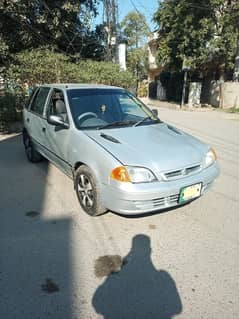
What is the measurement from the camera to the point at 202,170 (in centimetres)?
329

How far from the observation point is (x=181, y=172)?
3.06 m

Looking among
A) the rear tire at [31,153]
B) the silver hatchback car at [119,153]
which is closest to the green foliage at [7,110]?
the rear tire at [31,153]

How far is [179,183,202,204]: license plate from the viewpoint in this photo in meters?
3.05

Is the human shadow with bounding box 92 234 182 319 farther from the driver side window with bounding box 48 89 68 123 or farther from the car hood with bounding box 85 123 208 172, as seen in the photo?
the driver side window with bounding box 48 89 68 123

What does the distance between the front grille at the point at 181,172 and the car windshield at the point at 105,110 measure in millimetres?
1174

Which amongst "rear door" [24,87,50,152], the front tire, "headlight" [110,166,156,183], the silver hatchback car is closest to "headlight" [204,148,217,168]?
the silver hatchback car

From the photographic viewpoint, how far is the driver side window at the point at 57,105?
401 cm

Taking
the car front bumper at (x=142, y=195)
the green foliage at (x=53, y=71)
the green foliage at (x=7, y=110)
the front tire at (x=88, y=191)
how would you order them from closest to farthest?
the car front bumper at (x=142, y=195), the front tire at (x=88, y=191), the green foliage at (x=7, y=110), the green foliage at (x=53, y=71)

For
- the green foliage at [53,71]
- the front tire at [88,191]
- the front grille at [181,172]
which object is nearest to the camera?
the front grille at [181,172]

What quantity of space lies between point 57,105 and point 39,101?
3.11 feet

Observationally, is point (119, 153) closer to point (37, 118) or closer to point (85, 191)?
point (85, 191)

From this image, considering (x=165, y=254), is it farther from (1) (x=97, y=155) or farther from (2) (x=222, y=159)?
(2) (x=222, y=159)

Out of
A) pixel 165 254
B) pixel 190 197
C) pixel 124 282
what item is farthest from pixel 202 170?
pixel 124 282

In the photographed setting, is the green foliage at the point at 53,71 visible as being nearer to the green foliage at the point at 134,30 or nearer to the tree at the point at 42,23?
the tree at the point at 42,23
